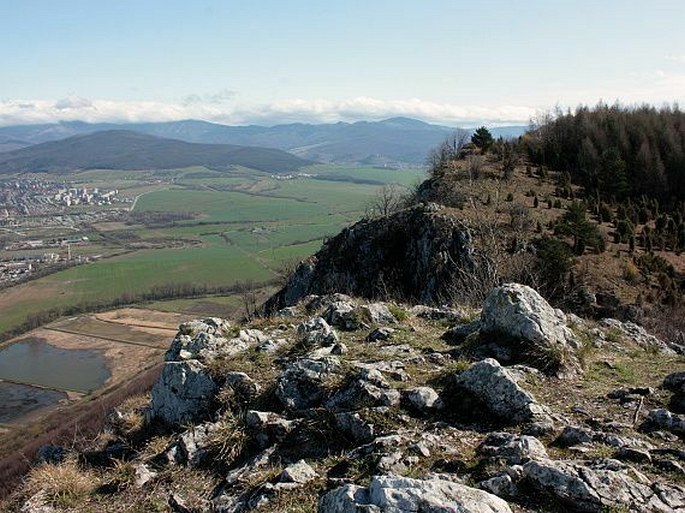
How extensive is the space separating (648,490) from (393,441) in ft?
8.77

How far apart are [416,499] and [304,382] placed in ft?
13.2

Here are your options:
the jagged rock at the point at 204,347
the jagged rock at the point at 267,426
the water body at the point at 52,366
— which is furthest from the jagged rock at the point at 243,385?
the water body at the point at 52,366

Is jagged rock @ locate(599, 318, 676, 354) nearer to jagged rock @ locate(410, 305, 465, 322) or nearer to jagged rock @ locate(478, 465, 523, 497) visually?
jagged rock @ locate(410, 305, 465, 322)

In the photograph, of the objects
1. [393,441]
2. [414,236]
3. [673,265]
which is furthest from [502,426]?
[673,265]

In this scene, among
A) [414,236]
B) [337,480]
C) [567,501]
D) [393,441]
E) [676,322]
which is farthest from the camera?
[414,236]

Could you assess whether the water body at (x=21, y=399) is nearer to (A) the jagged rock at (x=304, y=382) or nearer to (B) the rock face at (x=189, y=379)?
(B) the rock face at (x=189, y=379)

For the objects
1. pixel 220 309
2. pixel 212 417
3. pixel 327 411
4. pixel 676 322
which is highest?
pixel 327 411

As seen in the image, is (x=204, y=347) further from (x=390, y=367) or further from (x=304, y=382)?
(x=390, y=367)

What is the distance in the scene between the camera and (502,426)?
679cm

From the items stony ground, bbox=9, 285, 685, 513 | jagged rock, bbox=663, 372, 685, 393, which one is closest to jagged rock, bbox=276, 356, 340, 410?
Result: stony ground, bbox=9, 285, 685, 513

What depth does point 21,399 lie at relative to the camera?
52.1 m

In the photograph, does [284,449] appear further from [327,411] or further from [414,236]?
[414,236]

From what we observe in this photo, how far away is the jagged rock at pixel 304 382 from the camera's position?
8109 mm

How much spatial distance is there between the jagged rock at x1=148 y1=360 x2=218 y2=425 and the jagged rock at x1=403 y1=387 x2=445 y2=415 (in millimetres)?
3512
